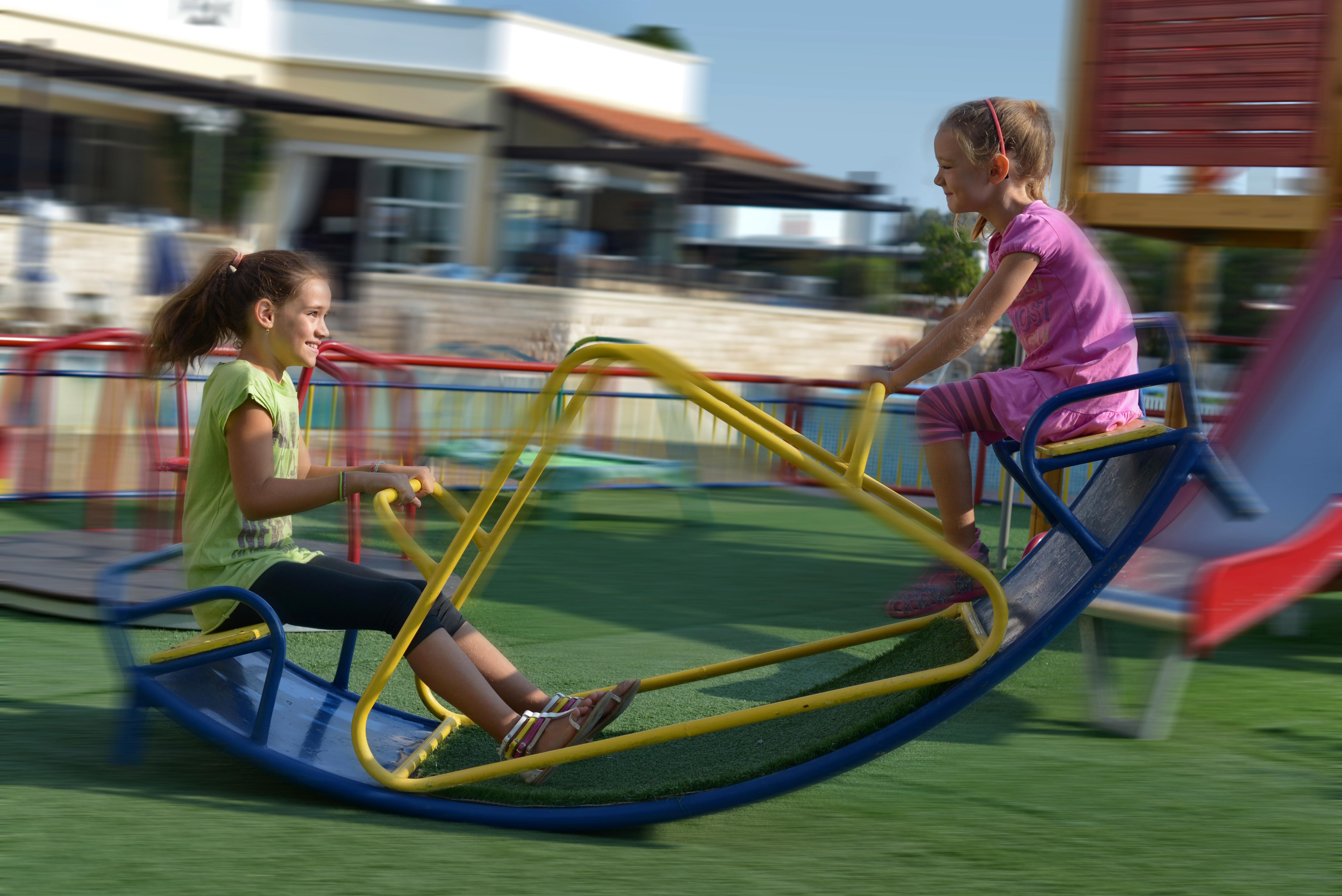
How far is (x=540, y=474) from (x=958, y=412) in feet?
3.55

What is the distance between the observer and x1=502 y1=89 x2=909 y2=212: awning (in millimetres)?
19359

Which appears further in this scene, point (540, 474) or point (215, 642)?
point (540, 474)

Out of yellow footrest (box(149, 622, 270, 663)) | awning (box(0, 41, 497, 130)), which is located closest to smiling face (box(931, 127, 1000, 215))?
yellow footrest (box(149, 622, 270, 663))

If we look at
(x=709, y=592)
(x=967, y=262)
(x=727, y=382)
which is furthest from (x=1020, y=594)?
(x=967, y=262)

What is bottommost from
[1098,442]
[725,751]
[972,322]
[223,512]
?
[725,751]

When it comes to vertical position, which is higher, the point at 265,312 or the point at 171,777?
the point at 265,312

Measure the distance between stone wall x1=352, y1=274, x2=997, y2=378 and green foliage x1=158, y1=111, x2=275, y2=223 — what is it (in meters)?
2.07

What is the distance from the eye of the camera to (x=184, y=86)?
16.5 m

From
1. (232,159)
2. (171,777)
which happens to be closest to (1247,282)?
(232,159)

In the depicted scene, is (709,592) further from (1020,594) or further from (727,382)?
(727,382)

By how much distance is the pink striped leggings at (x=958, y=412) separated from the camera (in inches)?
129

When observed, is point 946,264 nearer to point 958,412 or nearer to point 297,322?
point 958,412

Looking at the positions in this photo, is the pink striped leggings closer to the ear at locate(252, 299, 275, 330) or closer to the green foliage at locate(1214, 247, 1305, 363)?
the ear at locate(252, 299, 275, 330)

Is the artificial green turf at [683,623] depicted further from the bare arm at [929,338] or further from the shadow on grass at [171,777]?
the bare arm at [929,338]
